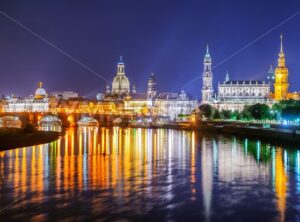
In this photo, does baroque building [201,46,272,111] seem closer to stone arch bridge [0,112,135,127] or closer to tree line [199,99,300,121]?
stone arch bridge [0,112,135,127]

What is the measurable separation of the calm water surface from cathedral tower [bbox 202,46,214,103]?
13205 cm

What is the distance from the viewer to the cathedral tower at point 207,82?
530 feet

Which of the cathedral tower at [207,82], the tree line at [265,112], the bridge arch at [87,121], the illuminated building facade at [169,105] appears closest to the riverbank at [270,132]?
the tree line at [265,112]

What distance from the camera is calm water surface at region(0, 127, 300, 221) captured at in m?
15.5

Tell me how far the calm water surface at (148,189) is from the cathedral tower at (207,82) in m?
132

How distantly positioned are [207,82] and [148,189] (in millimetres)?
147106

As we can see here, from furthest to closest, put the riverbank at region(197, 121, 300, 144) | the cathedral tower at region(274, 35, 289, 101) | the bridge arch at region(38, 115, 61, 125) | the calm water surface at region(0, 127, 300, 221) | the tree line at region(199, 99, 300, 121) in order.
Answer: the cathedral tower at region(274, 35, 289, 101) < the bridge arch at region(38, 115, 61, 125) < the tree line at region(199, 99, 300, 121) < the riverbank at region(197, 121, 300, 144) < the calm water surface at region(0, 127, 300, 221)

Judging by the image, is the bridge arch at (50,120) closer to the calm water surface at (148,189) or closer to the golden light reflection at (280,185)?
the calm water surface at (148,189)

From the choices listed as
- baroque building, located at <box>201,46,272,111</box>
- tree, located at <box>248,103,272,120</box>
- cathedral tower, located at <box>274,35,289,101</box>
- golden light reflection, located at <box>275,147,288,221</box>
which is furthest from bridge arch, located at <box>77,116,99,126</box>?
golden light reflection, located at <box>275,147,288,221</box>

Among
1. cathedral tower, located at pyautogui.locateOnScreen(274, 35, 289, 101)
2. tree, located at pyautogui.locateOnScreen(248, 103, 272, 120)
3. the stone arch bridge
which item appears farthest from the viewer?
cathedral tower, located at pyautogui.locateOnScreen(274, 35, 289, 101)

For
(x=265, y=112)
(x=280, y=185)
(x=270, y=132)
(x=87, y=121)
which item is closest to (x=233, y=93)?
(x=87, y=121)

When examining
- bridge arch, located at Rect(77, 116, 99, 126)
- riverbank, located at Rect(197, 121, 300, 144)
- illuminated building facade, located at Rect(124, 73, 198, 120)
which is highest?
illuminated building facade, located at Rect(124, 73, 198, 120)

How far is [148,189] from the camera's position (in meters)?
19.4

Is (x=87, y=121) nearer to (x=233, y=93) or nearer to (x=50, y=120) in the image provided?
(x=50, y=120)
